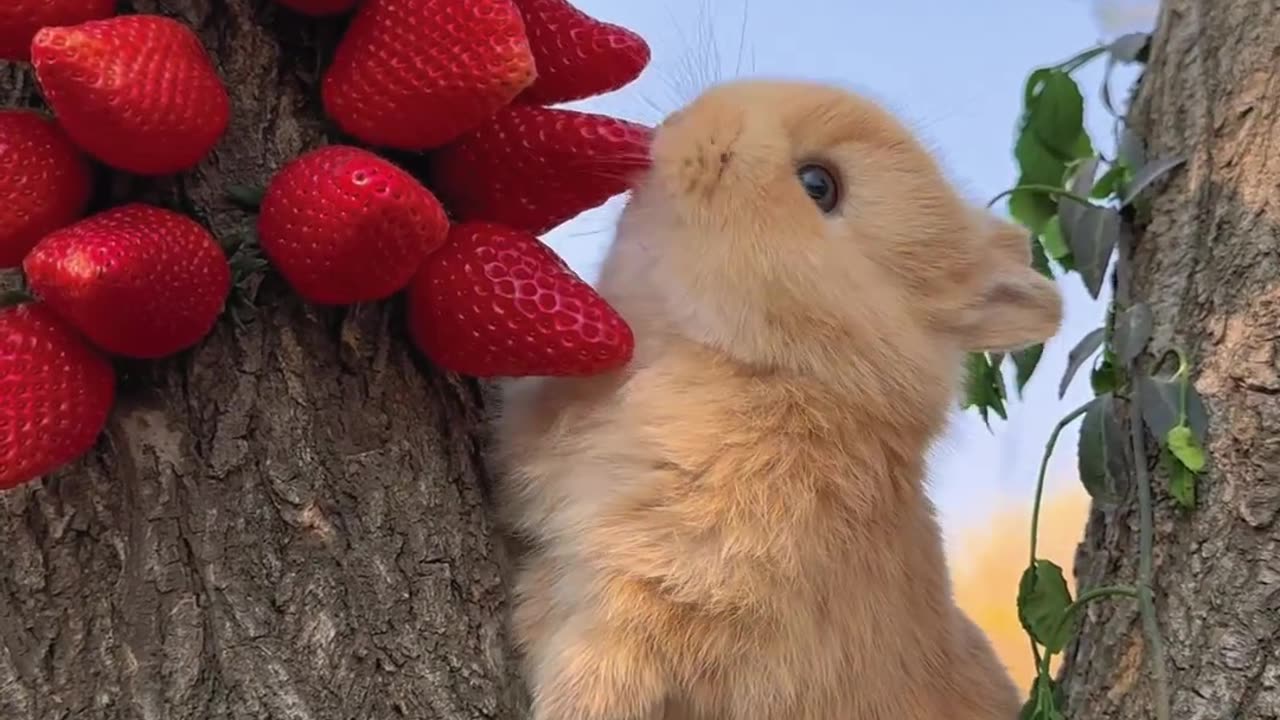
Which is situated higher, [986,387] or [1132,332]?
[1132,332]

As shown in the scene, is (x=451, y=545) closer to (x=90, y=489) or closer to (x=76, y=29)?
(x=90, y=489)

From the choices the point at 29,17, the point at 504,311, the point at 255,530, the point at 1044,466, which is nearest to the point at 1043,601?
the point at 1044,466

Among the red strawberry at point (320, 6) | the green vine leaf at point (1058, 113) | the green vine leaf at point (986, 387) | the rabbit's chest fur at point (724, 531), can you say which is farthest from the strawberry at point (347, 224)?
the green vine leaf at point (1058, 113)

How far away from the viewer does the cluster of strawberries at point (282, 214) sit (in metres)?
0.75

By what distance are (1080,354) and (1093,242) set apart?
0.12 meters

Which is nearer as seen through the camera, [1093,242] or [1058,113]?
[1093,242]

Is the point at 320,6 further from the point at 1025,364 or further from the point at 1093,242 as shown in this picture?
the point at 1025,364

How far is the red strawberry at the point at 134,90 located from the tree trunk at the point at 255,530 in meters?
0.07

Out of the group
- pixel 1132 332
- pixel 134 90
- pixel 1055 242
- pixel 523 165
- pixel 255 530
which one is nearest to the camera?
pixel 134 90

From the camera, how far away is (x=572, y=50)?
98 centimetres

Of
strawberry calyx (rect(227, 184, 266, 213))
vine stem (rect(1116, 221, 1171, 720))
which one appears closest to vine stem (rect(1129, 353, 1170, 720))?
vine stem (rect(1116, 221, 1171, 720))


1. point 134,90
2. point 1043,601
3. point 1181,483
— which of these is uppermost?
point 1181,483

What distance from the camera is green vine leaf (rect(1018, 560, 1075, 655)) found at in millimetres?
1283

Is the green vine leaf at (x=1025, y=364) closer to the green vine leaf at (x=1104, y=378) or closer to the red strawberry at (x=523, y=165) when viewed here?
the green vine leaf at (x=1104, y=378)
